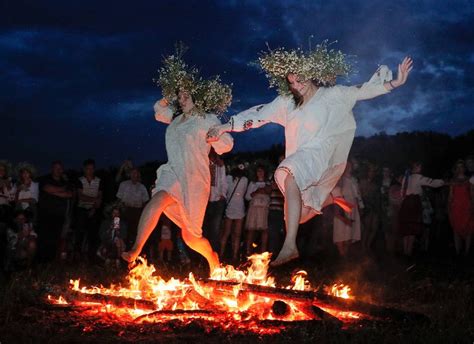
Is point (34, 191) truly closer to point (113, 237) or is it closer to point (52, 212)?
point (52, 212)

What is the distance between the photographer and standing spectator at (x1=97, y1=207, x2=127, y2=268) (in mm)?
11945

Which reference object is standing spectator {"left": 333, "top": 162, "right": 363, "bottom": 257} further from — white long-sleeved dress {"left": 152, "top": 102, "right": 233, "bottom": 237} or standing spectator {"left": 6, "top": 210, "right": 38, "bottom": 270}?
standing spectator {"left": 6, "top": 210, "right": 38, "bottom": 270}

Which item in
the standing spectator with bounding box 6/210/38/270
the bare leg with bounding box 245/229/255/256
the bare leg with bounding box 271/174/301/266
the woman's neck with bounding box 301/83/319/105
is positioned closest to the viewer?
the bare leg with bounding box 271/174/301/266

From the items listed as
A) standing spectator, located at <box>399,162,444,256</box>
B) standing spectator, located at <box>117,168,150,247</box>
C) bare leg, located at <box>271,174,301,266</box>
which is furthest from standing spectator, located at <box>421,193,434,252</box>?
bare leg, located at <box>271,174,301,266</box>

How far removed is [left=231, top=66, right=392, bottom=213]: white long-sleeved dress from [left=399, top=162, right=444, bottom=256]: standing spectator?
21.7ft

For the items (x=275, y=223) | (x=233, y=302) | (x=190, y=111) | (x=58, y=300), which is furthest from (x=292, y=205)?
(x=275, y=223)

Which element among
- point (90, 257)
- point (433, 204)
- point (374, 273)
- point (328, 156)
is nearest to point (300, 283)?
point (328, 156)

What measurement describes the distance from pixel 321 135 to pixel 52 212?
21.5ft

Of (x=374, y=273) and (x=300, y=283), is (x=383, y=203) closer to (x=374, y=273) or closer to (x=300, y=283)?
(x=374, y=273)

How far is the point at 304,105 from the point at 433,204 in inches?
352

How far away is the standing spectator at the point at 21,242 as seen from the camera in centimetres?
1132

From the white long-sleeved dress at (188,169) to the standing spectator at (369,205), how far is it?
246 inches

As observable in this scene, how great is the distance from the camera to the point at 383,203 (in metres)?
14.3

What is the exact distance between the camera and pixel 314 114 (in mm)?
7484
